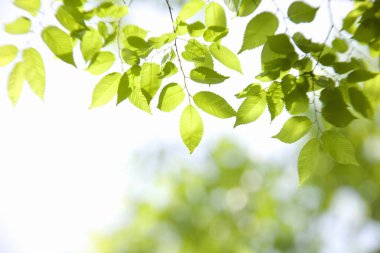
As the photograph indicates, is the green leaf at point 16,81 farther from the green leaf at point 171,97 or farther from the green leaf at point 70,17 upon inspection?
the green leaf at point 171,97

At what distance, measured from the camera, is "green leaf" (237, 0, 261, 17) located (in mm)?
1405

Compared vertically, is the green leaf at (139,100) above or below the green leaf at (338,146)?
above

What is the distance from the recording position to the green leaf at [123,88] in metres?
1.41

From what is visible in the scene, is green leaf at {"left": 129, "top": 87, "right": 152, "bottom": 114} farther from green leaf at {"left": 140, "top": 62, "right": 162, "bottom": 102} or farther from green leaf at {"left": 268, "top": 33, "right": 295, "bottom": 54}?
green leaf at {"left": 268, "top": 33, "right": 295, "bottom": 54}

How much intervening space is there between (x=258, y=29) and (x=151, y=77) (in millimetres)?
416

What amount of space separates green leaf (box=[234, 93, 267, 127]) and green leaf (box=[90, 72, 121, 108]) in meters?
0.47

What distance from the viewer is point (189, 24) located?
4.71 feet

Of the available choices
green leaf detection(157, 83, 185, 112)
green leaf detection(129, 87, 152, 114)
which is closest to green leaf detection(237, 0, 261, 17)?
green leaf detection(157, 83, 185, 112)

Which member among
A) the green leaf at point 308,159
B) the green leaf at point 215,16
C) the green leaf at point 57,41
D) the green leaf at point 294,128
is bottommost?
the green leaf at point 308,159

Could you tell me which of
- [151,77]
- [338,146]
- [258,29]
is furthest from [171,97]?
[338,146]

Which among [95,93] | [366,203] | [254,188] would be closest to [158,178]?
[254,188]

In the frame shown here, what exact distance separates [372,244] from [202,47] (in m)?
9.02

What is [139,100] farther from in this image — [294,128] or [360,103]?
[360,103]

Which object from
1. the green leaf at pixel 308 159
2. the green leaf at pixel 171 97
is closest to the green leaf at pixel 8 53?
the green leaf at pixel 171 97
